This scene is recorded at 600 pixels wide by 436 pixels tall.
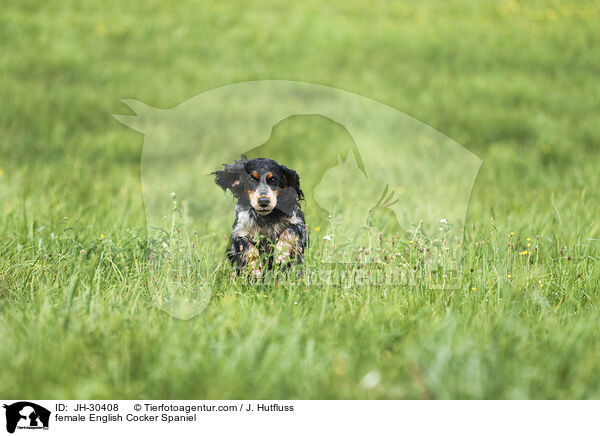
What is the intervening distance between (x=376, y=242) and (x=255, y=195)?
1.03m

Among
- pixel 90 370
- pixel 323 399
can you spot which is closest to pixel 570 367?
pixel 323 399

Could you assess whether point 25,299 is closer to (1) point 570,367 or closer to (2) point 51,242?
(2) point 51,242

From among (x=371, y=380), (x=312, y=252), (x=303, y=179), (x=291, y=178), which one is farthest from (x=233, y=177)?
(x=303, y=179)

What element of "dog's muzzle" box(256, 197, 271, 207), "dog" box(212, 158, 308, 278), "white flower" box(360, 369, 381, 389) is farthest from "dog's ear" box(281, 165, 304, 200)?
"white flower" box(360, 369, 381, 389)

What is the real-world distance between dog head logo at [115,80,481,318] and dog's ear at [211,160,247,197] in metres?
0.23

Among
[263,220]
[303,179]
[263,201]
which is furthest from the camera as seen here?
[303,179]

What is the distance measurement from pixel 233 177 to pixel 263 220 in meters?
0.36

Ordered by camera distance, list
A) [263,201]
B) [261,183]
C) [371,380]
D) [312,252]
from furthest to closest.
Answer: [312,252] → [261,183] → [263,201] → [371,380]

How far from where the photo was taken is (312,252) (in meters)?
3.84

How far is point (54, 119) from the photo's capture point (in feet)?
26.5
